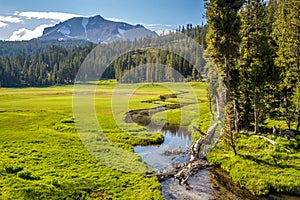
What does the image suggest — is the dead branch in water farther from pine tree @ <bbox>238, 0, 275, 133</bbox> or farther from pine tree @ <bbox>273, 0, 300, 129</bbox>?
pine tree @ <bbox>273, 0, 300, 129</bbox>

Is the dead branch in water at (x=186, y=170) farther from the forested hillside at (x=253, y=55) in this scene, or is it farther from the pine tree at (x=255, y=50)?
the pine tree at (x=255, y=50)

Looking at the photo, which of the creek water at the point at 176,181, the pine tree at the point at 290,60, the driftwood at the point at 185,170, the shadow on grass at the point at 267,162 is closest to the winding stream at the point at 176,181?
the creek water at the point at 176,181

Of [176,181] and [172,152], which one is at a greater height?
[172,152]

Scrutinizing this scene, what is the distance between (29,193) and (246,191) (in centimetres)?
1534

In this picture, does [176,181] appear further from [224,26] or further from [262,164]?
[224,26]

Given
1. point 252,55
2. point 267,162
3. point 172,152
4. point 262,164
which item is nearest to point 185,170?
point 262,164

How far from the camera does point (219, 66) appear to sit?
33.0 meters

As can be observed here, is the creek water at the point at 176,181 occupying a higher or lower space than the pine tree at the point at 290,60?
lower

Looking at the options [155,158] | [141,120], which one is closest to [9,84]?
[141,120]

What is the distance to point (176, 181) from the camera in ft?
76.8

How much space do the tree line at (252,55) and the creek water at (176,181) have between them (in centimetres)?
602

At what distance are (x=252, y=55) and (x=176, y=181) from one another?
54.9ft

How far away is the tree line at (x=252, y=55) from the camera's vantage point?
102 feet

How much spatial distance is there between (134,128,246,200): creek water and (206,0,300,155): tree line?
6020 millimetres
